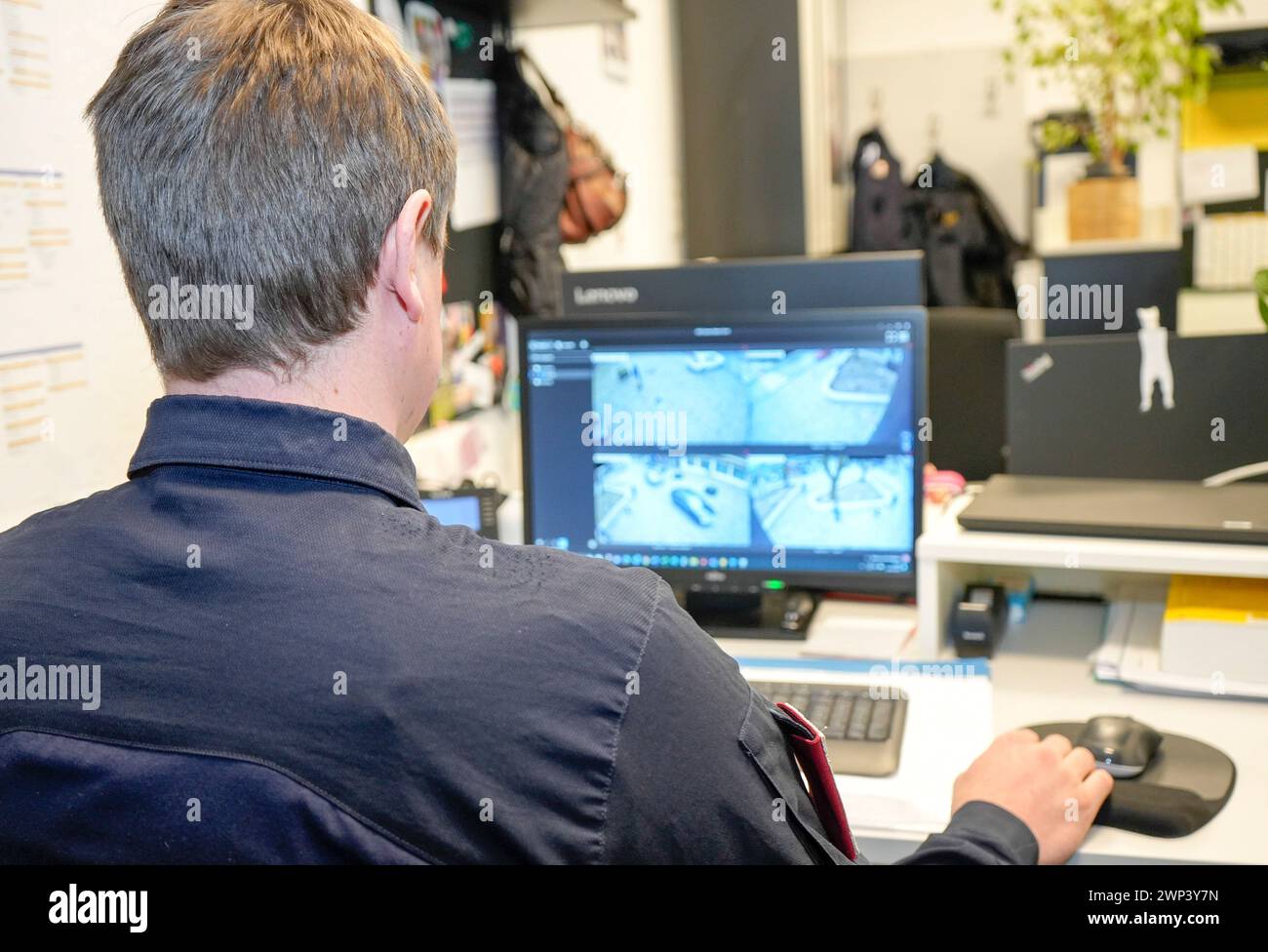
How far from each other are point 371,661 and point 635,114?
3.34 m

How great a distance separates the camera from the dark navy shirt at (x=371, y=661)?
0.65 metres

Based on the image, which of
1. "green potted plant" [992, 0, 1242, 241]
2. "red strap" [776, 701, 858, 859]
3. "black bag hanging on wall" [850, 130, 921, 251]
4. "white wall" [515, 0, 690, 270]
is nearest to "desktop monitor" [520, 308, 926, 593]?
"red strap" [776, 701, 858, 859]

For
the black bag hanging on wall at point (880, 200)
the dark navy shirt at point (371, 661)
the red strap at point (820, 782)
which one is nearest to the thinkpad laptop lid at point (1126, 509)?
the red strap at point (820, 782)

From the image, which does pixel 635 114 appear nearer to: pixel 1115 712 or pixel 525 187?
Answer: pixel 525 187

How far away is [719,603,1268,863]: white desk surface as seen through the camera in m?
1.11

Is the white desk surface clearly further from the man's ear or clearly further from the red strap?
the man's ear

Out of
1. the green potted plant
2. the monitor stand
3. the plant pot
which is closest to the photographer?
the monitor stand

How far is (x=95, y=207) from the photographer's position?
4.61ft

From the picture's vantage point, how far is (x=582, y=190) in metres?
2.91

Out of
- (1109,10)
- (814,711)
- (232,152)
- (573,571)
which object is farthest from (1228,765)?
(1109,10)

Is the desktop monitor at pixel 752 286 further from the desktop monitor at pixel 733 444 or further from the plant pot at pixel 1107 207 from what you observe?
the plant pot at pixel 1107 207

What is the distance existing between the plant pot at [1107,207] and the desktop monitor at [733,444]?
2125 millimetres

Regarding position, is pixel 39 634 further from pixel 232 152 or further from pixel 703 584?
pixel 703 584

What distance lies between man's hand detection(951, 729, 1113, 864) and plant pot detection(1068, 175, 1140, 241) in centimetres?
258
